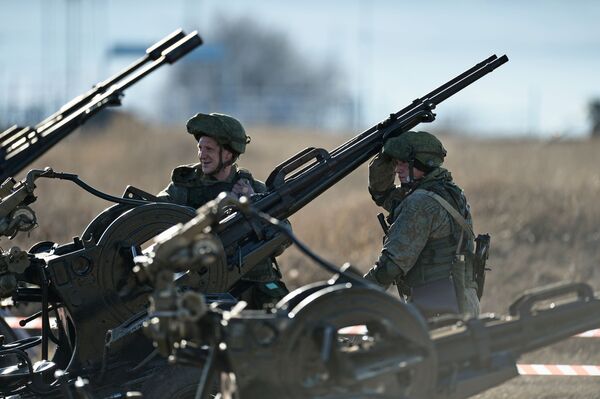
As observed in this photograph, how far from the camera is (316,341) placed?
626cm

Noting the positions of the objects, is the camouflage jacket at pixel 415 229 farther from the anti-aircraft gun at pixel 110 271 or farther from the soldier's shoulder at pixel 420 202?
the anti-aircraft gun at pixel 110 271

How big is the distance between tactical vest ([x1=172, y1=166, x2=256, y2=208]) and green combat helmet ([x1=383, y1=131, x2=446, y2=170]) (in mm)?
1361

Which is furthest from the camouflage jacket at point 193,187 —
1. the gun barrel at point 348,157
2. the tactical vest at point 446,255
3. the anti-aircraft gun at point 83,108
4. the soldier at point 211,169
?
the anti-aircraft gun at point 83,108

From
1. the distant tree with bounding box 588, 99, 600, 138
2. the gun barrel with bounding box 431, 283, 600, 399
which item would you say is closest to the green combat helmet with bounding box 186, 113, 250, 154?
the gun barrel with bounding box 431, 283, 600, 399

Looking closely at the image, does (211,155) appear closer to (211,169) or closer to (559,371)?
(211,169)

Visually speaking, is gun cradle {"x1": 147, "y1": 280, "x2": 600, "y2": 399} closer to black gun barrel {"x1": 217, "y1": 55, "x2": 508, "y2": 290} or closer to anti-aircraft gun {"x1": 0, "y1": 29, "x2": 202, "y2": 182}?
black gun barrel {"x1": 217, "y1": 55, "x2": 508, "y2": 290}

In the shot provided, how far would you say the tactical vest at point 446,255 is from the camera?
8891mm

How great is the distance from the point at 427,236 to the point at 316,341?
2.68 m

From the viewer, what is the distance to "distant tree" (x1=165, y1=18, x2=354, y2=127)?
64250mm

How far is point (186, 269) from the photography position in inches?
333

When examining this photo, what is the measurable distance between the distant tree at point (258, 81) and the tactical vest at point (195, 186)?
51295mm

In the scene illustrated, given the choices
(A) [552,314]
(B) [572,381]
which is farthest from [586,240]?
(A) [552,314]

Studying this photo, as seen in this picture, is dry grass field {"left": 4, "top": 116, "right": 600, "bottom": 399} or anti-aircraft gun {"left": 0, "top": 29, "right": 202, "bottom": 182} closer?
anti-aircraft gun {"left": 0, "top": 29, "right": 202, "bottom": 182}

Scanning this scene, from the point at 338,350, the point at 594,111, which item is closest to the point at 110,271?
the point at 338,350
